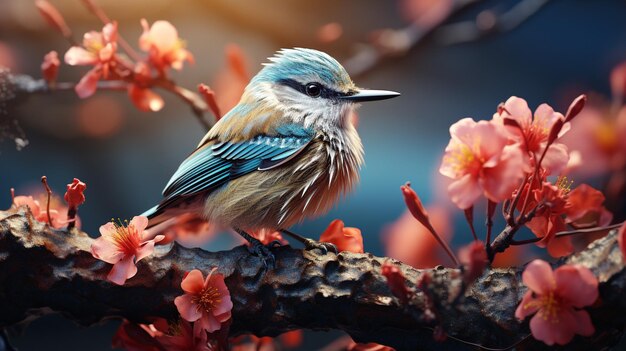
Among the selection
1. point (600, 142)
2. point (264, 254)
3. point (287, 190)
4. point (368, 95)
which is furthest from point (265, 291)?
point (600, 142)

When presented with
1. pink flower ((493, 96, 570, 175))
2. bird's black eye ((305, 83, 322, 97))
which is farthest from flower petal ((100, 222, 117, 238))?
pink flower ((493, 96, 570, 175))

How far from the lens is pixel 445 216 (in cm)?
117

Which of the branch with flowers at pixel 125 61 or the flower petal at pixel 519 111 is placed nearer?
the flower petal at pixel 519 111

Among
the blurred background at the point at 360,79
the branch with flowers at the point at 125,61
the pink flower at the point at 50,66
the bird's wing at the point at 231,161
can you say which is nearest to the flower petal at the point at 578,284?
the bird's wing at the point at 231,161

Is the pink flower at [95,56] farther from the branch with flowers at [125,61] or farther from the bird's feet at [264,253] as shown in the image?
the bird's feet at [264,253]

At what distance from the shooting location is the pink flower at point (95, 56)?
31.2 inches

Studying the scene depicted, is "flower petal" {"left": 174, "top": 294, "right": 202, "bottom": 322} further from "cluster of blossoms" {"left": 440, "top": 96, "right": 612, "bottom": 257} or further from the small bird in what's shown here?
"cluster of blossoms" {"left": 440, "top": 96, "right": 612, "bottom": 257}

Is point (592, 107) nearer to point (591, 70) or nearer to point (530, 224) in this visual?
point (591, 70)

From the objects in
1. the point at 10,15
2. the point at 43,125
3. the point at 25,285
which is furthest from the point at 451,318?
the point at 10,15

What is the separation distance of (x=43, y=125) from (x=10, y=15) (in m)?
0.23

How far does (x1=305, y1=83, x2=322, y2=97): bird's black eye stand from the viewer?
84 centimetres

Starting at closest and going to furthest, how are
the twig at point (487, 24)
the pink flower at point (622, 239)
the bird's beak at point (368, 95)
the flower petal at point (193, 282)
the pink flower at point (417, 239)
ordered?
the pink flower at point (622, 239) < the flower petal at point (193, 282) < the bird's beak at point (368, 95) < the pink flower at point (417, 239) < the twig at point (487, 24)

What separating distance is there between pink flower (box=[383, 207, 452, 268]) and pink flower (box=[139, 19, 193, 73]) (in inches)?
20.9

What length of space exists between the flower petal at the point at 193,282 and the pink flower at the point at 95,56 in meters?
0.30
